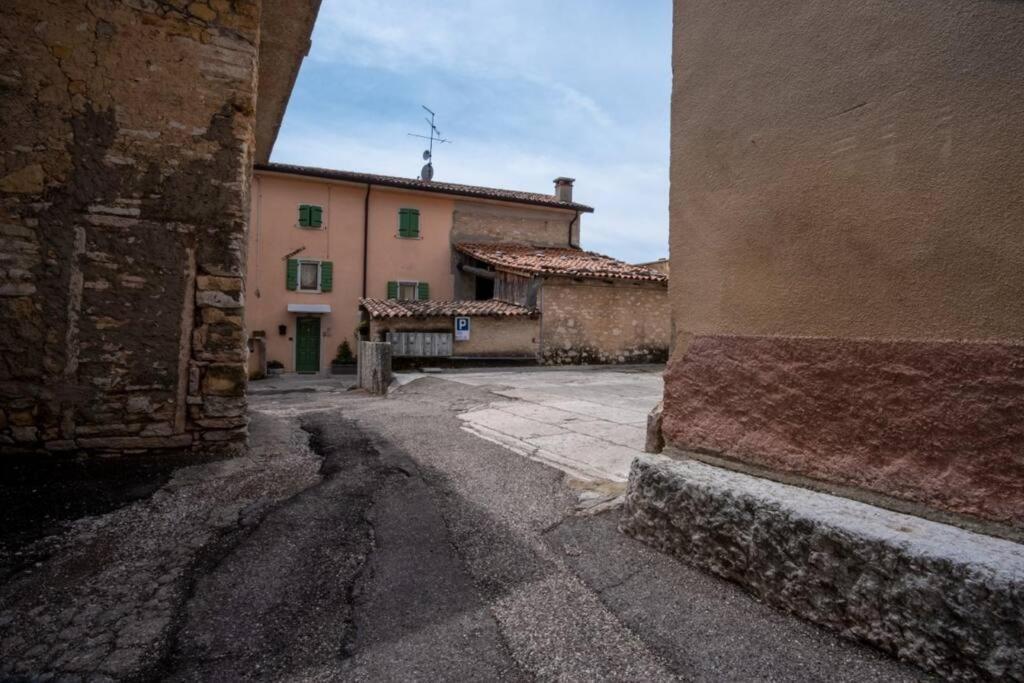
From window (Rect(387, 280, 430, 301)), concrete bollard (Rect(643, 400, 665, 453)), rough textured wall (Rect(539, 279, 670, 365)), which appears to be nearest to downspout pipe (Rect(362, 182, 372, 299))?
window (Rect(387, 280, 430, 301))

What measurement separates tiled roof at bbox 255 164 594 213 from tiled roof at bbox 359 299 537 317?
225 inches

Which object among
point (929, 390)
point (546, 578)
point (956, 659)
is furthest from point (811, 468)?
point (546, 578)

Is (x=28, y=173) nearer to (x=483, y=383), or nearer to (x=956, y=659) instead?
(x=956, y=659)

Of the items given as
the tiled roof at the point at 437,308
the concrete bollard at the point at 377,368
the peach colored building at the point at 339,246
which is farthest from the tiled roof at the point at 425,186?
the concrete bollard at the point at 377,368

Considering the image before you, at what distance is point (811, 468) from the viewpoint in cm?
229

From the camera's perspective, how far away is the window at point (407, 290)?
66.2 ft

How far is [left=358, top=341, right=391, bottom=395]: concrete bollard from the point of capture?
437 inches

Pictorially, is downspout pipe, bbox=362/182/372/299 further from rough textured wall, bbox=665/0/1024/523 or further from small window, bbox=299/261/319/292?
rough textured wall, bbox=665/0/1024/523

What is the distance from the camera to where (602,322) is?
658 inches

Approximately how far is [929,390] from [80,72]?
5.58 metres

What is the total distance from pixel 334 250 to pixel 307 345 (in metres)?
3.59

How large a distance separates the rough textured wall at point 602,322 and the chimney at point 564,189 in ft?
27.1

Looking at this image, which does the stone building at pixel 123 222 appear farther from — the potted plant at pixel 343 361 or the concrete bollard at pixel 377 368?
the potted plant at pixel 343 361

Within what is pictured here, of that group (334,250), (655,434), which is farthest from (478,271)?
(655,434)
